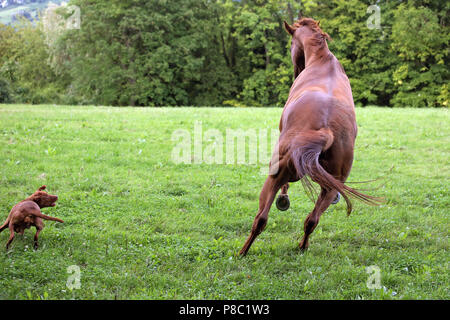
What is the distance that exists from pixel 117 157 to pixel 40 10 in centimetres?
4757

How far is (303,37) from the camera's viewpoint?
5660 millimetres

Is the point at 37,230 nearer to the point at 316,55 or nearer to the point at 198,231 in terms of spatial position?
the point at 198,231

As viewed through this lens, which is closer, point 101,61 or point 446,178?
point 446,178

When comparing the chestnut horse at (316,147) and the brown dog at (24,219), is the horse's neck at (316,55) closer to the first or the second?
the chestnut horse at (316,147)

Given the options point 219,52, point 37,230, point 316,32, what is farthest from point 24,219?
point 219,52

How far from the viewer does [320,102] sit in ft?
13.9

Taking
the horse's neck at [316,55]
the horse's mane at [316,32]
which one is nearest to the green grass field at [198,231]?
the horse's neck at [316,55]

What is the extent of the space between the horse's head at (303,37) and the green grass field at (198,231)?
2.35 metres

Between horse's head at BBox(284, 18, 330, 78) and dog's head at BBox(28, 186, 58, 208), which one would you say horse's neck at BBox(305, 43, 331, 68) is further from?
dog's head at BBox(28, 186, 58, 208)

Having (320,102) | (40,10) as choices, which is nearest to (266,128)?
(320,102)

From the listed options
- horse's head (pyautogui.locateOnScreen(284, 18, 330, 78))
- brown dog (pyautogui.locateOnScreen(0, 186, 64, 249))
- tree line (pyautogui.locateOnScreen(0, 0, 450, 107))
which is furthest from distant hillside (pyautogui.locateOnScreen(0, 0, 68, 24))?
brown dog (pyautogui.locateOnScreen(0, 186, 64, 249))

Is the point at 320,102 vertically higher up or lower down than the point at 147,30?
higher up

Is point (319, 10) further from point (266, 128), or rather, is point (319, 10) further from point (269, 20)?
point (266, 128)

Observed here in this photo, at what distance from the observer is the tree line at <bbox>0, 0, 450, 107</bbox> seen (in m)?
30.2
